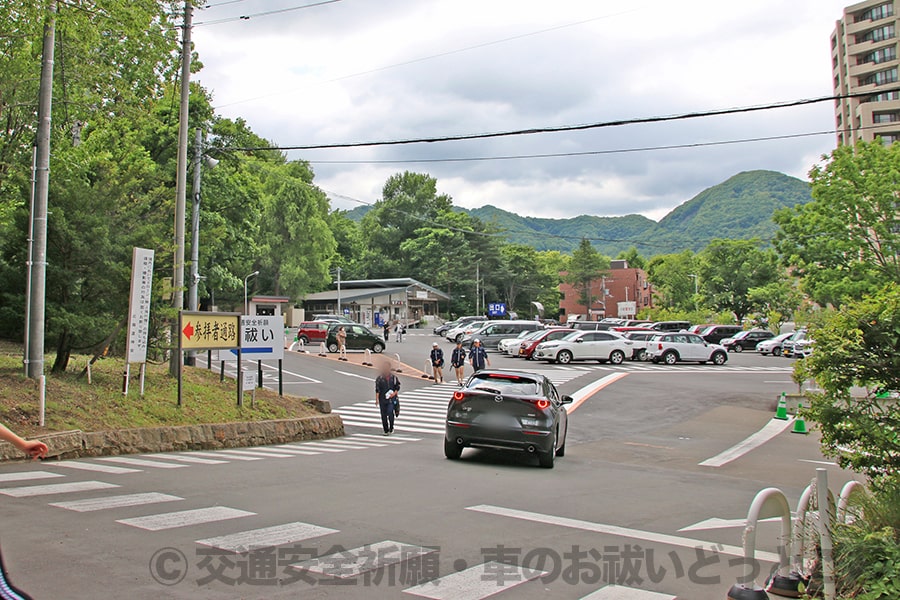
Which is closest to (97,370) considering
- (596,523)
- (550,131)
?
(550,131)

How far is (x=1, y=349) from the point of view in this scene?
17.3m

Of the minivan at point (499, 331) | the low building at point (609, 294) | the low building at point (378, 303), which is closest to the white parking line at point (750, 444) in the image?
the minivan at point (499, 331)

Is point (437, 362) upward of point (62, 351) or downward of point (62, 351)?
downward

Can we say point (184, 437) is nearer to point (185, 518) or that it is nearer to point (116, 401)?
point (116, 401)

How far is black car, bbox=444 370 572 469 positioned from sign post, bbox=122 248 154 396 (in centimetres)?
644

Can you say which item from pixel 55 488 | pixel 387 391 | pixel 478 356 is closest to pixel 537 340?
pixel 478 356

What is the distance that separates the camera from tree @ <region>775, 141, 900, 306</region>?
126 feet

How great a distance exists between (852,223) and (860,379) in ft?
125

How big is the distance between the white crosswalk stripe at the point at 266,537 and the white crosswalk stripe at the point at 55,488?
290 centimetres

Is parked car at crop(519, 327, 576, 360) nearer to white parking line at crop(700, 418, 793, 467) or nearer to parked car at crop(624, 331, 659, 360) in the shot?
parked car at crop(624, 331, 659, 360)

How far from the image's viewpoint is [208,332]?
16.9 meters

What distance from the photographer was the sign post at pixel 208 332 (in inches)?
638

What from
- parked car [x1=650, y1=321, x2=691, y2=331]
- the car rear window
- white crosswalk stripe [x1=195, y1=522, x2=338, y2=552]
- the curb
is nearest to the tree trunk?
the curb

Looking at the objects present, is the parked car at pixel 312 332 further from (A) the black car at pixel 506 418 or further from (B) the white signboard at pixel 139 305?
(A) the black car at pixel 506 418
